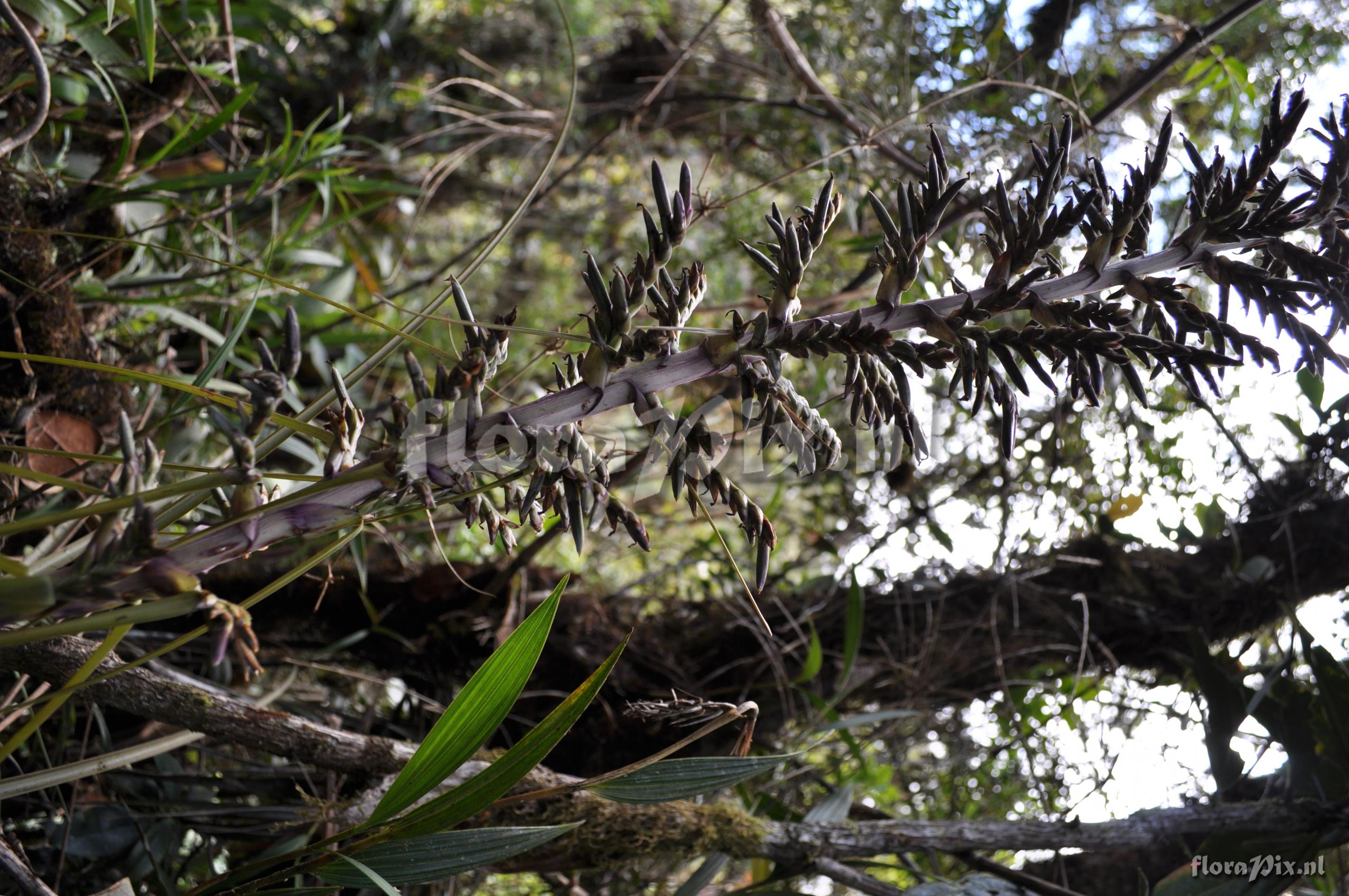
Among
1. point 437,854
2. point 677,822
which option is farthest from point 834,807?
point 437,854

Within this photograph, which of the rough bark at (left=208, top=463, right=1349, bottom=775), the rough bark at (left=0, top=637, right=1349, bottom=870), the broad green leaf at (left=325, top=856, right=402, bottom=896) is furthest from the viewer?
the rough bark at (left=208, top=463, right=1349, bottom=775)

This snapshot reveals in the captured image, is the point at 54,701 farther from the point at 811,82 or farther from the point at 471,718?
the point at 811,82

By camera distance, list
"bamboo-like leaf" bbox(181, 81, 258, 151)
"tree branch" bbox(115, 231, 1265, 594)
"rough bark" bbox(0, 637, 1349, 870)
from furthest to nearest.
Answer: "bamboo-like leaf" bbox(181, 81, 258, 151)
"rough bark" bbox(0, 637, 1349, 870)
"tree branch" bbox(115, 231, 1265, 594)

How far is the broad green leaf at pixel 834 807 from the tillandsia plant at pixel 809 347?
54cm

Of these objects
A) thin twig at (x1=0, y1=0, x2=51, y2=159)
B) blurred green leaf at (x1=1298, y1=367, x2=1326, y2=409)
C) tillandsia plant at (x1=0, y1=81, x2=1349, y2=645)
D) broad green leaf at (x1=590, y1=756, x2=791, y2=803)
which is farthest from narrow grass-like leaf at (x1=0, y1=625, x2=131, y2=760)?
blurred green leaf at (x1=1298, y1=367, x2=1326, y2=409)

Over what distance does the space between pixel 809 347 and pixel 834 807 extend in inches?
25.3

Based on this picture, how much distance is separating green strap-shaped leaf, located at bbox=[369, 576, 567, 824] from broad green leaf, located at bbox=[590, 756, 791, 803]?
0.30ft

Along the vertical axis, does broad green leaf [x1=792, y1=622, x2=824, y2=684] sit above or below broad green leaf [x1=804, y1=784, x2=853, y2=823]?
above

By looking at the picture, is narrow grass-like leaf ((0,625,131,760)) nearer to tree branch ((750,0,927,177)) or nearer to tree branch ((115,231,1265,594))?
tree branch ((115,231,1265,594))

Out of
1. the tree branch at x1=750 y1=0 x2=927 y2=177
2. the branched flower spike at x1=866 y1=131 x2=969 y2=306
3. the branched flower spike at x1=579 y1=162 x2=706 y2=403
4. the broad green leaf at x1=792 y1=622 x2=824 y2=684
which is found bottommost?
the broad green leaf at x1=792 y1=622 x2=824 y2=684

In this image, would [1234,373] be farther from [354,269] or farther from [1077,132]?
[354,269]

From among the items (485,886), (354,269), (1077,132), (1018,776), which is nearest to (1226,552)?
(1018,776)

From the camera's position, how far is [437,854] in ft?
1.63

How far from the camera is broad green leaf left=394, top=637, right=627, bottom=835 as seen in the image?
0.49 m
